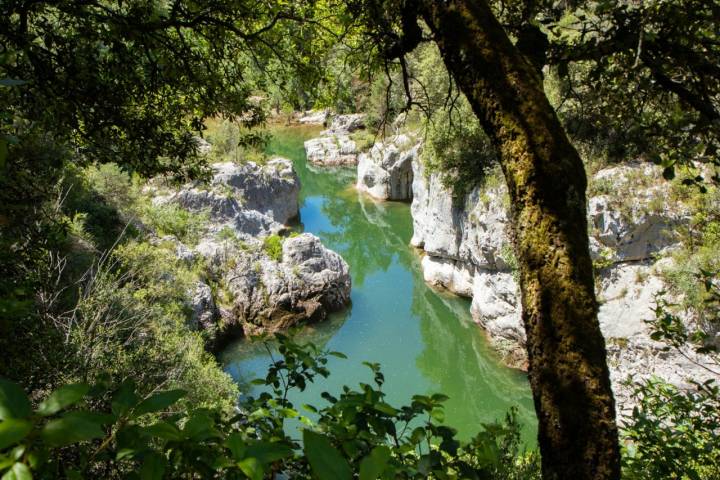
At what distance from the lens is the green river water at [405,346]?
407 inches

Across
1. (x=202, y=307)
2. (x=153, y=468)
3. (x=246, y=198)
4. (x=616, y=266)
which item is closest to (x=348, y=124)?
(x=246, y=198)

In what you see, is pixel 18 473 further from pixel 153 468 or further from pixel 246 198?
pixel 246 198

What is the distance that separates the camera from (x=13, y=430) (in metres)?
0.60

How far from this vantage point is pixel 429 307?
46.4ft

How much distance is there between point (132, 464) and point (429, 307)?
33.4ft

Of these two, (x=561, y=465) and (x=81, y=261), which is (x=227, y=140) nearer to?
(x=81, y=261)

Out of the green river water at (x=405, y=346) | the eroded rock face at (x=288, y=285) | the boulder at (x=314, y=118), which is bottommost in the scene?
the green river water at (x=405, y=346)

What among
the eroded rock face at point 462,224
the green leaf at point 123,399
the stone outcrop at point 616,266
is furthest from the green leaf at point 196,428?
the eroded rock face at point 462,224

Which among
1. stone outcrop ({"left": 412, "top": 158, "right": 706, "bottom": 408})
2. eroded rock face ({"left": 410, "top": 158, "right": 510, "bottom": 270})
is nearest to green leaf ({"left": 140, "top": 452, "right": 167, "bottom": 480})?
stone outcrop ({"left": 412, "top": 158, "right": 706, "bottom": 408})

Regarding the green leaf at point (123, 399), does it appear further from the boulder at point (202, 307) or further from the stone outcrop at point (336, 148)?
the stone outcrop at point (336, 148)

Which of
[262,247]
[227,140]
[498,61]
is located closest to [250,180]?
[227,140]

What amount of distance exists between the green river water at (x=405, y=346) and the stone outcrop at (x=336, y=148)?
10945 mm

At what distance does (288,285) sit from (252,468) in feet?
40.5

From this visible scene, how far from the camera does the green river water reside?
10336 mm
